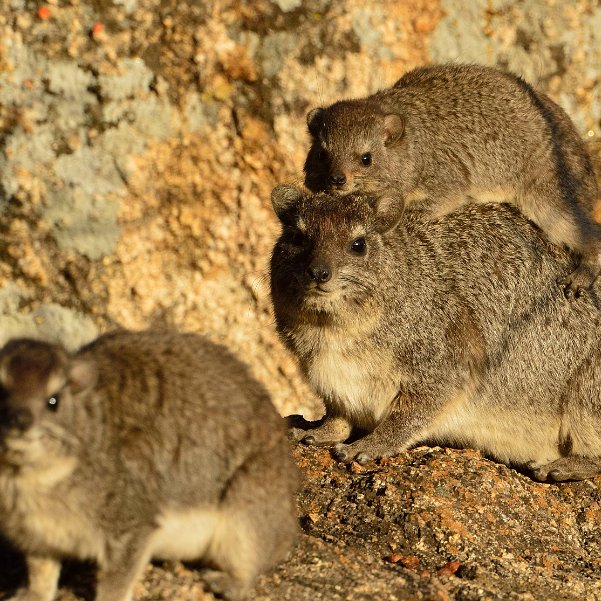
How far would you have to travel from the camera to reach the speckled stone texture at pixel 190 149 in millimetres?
8695

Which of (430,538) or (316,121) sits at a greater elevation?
(316,121)

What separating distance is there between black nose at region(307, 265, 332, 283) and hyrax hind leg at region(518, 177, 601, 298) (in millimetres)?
1914

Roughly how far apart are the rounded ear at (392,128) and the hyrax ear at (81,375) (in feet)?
11.7

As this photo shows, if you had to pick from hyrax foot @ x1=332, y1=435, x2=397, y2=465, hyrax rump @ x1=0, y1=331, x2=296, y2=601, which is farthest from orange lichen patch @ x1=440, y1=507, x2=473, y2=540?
hyrax rump @ x1=0, y1=331, x2=296, y2=601

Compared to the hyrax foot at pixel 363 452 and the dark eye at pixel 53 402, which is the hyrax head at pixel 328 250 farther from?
the dark eye at pixel 53 402

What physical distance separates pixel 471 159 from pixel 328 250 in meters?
1.52

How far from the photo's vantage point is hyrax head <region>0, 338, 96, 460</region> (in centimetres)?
434

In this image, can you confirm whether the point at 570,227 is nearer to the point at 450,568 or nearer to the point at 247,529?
the point at 450,568

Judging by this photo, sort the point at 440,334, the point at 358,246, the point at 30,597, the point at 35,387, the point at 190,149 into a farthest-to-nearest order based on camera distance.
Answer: the point at 190,149 → the point at 440,334 → the point at 358,246 → the point at 30,597 → the point at 35,387

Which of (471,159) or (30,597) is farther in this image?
(471,159)

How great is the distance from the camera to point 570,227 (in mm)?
7711

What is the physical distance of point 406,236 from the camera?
296 inches

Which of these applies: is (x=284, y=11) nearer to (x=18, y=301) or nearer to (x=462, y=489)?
(x=18, y=301)

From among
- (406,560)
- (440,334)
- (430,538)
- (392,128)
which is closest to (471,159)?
(392,128)
